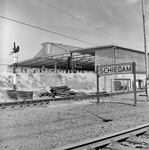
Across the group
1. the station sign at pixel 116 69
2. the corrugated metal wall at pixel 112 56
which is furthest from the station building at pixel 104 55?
the station sign at pixel 116 69

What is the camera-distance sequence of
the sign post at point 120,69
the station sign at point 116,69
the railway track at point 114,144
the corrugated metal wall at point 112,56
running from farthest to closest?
the corrugated metal wall at point 112,56 < the station sign at point 116,69 < the sign post at point 120,69 < the railway track at point 114,144

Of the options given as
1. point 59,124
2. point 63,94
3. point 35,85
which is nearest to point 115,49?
point 35,85

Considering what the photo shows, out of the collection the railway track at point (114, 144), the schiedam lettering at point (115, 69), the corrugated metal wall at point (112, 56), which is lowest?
the railway track at point (114, 144)

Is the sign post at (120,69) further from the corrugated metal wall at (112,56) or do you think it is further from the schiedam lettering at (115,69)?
the corrugated metal wall at (112,56)

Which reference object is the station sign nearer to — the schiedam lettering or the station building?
the schiedam lettering

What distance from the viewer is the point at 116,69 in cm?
1641

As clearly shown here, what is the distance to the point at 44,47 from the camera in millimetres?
58188

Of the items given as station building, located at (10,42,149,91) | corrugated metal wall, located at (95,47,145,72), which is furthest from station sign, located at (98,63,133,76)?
corrugated metal wall, located at (95,47,145,72)

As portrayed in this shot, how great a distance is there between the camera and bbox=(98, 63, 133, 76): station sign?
51.8ft

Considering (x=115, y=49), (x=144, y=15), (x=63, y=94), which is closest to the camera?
(x=144, y=15)

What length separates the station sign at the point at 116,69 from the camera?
1578cm

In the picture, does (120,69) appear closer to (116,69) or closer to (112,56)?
(116,69)

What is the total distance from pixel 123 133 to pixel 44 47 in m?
53.1

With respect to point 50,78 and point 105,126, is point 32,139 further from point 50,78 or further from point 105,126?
point 50,78
